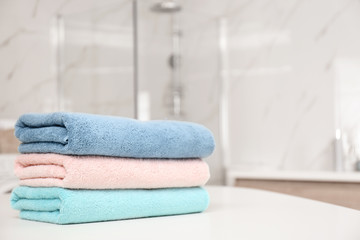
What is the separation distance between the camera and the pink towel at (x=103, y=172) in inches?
28.3

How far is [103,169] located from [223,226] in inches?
7.3

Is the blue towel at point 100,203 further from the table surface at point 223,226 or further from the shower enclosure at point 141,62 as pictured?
the shower enclosure at point 141,62

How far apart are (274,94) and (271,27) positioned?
37 cm

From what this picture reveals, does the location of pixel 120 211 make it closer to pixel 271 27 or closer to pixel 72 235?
pixel 72 235

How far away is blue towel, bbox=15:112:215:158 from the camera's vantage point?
0.72 meters

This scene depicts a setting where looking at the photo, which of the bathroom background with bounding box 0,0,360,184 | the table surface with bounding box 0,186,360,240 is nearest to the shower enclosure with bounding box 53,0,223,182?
the bathroom background with bounding box 0,0,360,184

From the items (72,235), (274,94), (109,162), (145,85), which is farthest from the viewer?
(274,94)

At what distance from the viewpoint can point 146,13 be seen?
2.66 meters

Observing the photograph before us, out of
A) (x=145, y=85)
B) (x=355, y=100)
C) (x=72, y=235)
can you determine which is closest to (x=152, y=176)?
(x=72, y=235)

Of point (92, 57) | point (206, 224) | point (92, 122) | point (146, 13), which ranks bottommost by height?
point (206, 224)

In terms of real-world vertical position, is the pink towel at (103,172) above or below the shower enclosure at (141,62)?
below

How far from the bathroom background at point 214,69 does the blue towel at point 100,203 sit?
170cm

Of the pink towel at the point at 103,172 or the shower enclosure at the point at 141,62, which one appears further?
the shower enclosure at the point at 141,62

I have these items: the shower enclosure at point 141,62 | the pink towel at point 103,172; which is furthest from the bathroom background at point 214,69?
the pink towel at point 103,172
